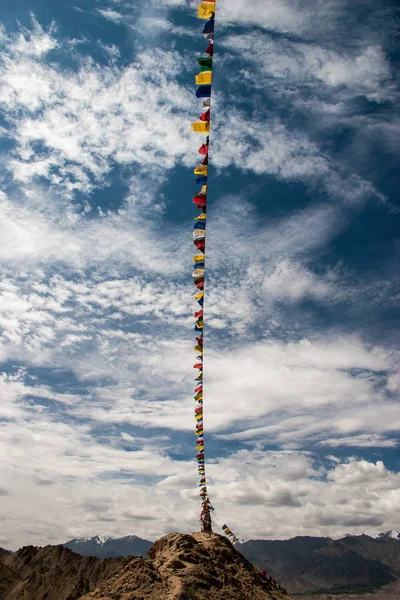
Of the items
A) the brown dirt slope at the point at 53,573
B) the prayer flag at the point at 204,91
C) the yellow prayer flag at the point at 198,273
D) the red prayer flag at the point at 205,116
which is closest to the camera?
the prayer flag at the point at 204,91

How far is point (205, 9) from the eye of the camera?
64.3 ft

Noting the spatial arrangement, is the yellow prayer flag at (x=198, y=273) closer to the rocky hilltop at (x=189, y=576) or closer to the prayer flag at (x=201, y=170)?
the prayer flag at (x=201, y=170)

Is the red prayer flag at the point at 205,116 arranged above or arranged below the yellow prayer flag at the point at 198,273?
above

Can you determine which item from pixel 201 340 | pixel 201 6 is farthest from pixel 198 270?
pixel 201 6

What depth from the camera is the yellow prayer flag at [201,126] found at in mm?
21261

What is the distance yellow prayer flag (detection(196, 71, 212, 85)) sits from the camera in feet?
68.1

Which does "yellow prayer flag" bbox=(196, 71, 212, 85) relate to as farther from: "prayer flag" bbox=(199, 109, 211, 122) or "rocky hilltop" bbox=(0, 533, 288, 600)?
"rocky hilltop" bbox=(0, 533, 288, 600)

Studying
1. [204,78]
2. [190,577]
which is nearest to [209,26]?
[204,78]

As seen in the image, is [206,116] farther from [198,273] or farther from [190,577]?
[190,577]

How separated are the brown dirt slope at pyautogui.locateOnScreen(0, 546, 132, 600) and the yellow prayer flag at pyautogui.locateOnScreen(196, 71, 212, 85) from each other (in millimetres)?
119854

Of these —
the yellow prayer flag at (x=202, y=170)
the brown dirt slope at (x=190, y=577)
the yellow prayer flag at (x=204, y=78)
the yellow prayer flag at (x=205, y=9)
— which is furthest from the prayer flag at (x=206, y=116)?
the brown dirt slope at (x=190, y=577)

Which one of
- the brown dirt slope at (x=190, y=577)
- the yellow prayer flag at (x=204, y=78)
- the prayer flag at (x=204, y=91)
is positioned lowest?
the brown dirt slope at (x=190, y=577)

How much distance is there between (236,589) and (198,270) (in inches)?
853

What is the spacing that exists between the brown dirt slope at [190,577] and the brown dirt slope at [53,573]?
92.1 meters
